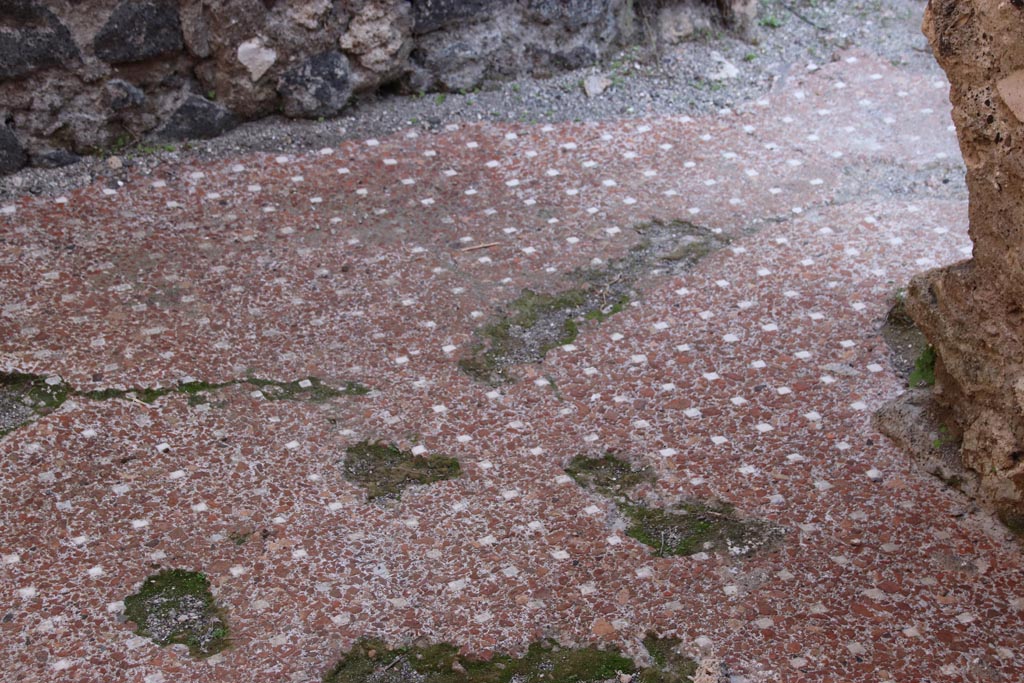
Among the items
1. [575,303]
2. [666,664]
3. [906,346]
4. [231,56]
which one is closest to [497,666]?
[666,664]

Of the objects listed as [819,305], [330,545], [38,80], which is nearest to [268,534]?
[330,545]

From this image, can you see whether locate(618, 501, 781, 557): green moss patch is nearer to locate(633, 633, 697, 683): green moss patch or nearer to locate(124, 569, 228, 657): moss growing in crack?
locate(633, 633, 697, 683): green moss patch

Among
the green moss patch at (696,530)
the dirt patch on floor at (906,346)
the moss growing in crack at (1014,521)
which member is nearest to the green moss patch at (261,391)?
the green moss patch at (696,530)

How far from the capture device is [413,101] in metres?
6.12

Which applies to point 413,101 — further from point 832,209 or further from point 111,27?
point 832,209

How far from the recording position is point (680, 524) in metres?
3.78

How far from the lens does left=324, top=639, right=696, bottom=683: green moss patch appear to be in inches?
128

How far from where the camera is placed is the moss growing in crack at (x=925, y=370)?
4258mm

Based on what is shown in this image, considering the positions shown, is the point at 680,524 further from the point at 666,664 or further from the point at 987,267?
the point at 987,267

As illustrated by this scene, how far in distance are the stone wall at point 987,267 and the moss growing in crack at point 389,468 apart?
5.53ft

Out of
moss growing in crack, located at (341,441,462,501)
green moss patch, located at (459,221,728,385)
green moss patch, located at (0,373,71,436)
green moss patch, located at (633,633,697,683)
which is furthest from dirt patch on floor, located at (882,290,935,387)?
green moss patch, located at (0,373,71,436)

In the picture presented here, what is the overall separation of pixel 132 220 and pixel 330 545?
84.0 inches

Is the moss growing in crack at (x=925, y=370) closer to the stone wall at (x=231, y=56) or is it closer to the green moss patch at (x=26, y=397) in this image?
the stone wall at (x=231, y=56)

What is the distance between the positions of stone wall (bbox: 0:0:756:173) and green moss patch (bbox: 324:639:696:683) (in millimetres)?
3216
